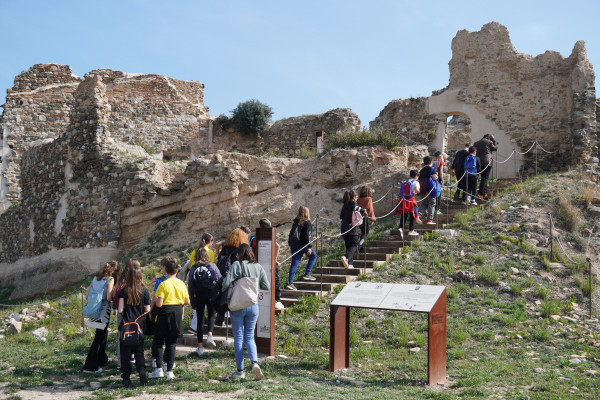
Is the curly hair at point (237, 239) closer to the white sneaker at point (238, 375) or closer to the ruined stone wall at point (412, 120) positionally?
the white sneaker at point (238, 375)

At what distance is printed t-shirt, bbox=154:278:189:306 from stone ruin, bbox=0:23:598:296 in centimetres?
769

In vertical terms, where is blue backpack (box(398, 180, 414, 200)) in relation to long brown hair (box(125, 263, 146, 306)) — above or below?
above

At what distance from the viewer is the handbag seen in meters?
7.82

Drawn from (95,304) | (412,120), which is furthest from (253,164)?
(95,304)

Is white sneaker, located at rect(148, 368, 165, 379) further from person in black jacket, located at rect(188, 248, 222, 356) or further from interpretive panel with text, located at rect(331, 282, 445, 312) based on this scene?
interpretive panel with text, located at rect(331, 282, 445, 312)

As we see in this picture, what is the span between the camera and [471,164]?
580 inches

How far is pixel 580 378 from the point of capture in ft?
25.0

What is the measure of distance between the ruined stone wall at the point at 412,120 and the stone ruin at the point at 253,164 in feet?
0.11

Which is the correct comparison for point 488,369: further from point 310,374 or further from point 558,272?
point 558,272

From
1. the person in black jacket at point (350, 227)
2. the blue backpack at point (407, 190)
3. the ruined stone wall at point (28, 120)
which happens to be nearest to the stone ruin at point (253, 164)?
the blue backpack at point (407, 190)

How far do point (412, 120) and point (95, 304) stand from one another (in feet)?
46.9

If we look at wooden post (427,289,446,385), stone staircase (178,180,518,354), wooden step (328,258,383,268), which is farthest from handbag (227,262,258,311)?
wooden step (328,258,383,268)

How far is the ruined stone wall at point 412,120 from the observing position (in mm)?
20062

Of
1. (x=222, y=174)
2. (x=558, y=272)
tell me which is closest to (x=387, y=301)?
(x=558, y=272)
